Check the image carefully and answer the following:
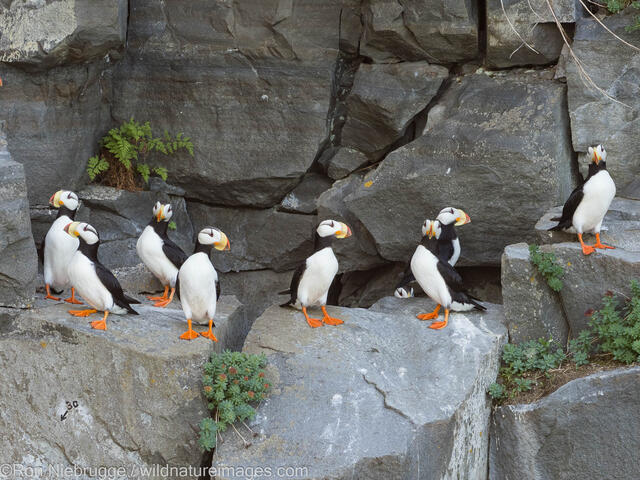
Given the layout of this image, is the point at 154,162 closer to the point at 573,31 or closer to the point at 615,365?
the point at 573,31

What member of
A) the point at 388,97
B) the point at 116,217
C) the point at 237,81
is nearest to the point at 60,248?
the point at 116,217

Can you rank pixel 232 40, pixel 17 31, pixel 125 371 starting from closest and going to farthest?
pixel 125 371
pixel 17 31
pixel 232 40

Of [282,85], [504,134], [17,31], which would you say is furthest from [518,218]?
[17,31]

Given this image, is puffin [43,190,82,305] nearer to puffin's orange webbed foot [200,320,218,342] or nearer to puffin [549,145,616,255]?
puffin's orange webbed foot [200,320,218,342]

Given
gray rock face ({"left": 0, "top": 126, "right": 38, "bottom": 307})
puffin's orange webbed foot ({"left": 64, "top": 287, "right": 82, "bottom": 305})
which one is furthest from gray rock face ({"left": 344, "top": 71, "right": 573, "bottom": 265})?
gray rock face ({"left": 0, "top": 126, "right": 38, "bottom": 307})

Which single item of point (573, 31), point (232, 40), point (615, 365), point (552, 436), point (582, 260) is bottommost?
point (552, 436)

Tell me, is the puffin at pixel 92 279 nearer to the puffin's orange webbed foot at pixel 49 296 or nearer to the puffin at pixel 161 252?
the puffin's orange webbed foot at pixel 49 296

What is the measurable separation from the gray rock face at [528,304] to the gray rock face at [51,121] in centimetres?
377

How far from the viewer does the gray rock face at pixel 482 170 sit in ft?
22.4

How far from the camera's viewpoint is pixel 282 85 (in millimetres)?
7641

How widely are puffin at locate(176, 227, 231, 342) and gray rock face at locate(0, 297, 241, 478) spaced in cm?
16

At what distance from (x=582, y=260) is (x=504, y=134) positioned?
159 centimetres

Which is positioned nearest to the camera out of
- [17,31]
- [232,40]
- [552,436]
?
[552,436]

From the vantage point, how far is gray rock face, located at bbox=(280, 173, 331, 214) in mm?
7941
